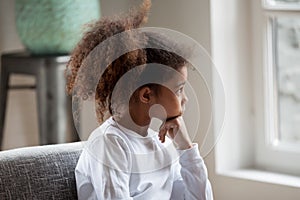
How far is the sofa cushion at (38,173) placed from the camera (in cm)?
151

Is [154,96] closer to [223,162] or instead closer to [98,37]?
[98,37]

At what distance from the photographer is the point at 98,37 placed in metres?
1.47

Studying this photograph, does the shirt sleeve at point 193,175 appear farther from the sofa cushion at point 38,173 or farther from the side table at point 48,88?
the side table at point 48,88

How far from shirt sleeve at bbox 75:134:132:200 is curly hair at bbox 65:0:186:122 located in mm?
56

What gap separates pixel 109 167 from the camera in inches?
57.2

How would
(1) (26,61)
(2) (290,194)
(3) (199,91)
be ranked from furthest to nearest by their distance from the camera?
1. (1) (26,61)
2. (2) (290,194)
3. (3) (199,91)

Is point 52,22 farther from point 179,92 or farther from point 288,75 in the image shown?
point 179,92

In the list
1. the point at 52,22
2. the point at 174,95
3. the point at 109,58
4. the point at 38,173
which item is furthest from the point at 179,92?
the point at 52,22

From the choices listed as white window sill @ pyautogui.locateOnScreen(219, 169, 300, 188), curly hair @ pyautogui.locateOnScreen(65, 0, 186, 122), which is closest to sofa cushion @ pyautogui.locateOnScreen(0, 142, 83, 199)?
curly hair @ pyautogui.locateOnScreen(65, 0, 186, 122)

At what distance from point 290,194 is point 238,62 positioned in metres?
0.47

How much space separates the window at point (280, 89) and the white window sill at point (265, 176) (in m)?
0.04

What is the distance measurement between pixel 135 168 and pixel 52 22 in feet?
3.89

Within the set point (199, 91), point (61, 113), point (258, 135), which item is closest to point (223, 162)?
point (258, 135)

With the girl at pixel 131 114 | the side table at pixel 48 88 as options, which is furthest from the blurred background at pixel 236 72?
the girl at pixel 131 114
